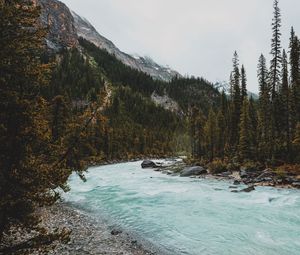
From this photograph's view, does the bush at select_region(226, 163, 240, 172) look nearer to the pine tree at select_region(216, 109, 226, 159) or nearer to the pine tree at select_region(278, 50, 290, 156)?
the pine tree at select_region(278, 50, 290, 156)

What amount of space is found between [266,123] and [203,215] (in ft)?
104

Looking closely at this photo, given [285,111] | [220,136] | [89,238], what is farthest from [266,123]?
[89,238]

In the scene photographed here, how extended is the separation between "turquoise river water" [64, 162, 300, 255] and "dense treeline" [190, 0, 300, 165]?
47.9 ft

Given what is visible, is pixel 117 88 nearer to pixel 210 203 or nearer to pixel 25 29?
Answer: pixel 210 203

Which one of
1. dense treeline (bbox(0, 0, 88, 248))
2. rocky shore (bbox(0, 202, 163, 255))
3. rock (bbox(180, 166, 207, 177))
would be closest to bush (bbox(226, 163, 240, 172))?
rock (bbox(180, 166, 207, 177))

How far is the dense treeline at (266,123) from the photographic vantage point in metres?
46.9

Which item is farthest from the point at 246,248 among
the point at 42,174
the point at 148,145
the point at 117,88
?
the point at 117,88

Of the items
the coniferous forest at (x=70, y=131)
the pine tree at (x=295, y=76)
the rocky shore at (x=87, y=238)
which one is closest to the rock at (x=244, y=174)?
the coniferous forest at (x=70, y=131)

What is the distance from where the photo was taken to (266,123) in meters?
50.9

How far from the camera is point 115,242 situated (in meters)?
17.1

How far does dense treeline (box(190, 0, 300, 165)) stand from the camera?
4694cm

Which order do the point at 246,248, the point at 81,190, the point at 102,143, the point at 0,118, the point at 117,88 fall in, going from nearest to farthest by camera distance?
the point at 0,118 → the point at 246,248 → the point at 81,190 → the point at 102,143 → the point at 117,88

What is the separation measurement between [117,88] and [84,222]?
179760 millimetres

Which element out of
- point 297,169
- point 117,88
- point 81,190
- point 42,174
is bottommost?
point 81,190
